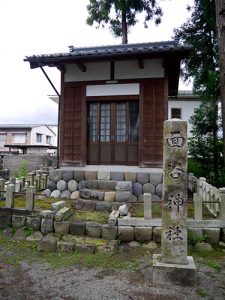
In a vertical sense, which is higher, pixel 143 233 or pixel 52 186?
pixel 52 186

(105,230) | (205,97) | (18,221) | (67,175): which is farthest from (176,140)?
(205,97)

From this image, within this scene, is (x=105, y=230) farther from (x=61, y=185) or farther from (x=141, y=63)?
(x=141, y=63)

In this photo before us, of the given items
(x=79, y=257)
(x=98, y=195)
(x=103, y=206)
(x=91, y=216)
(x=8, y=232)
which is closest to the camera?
(x=79, y=257)

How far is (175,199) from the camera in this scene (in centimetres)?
484

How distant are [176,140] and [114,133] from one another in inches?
204

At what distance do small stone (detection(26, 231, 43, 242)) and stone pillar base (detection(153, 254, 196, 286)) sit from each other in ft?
10.9

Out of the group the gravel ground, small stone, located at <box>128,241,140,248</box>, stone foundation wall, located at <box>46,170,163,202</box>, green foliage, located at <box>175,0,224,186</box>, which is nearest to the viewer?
the gravel ground

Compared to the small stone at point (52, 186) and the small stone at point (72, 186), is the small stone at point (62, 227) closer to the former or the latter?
the small stone at point (72, 186)

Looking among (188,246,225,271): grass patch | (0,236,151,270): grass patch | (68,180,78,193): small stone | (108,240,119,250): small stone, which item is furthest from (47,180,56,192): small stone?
(188,246,225,271): grass patch

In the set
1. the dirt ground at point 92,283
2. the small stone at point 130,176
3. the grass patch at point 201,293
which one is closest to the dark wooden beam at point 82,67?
the small stone at point 130,176

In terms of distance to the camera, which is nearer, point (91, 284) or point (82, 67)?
point (91, 284)

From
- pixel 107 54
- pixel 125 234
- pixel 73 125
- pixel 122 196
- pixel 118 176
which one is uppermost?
pixel 107 54

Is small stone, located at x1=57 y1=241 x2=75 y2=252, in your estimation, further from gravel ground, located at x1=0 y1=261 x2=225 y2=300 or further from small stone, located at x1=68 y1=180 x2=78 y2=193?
small stone, located at x1=68 y1=180 x2=78 y2=193

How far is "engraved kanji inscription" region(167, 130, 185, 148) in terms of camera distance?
4.89 metres
